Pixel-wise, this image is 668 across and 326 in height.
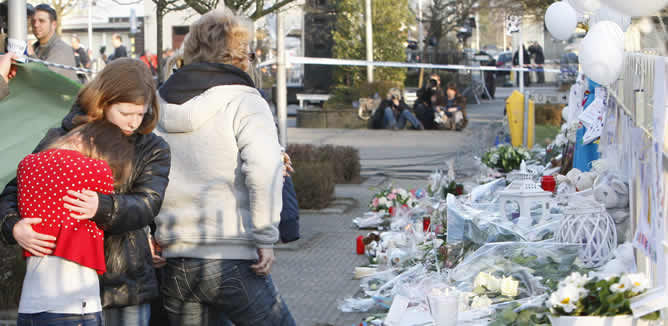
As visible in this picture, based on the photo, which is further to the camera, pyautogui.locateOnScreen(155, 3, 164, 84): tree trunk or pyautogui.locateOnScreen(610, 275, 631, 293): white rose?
pyautogui.locateOnScreen(155, 3, 164, 84): tree trunk

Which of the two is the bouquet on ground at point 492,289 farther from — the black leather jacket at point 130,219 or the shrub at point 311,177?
the shrub at point 311,177

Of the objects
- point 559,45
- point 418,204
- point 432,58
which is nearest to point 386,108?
point 432,58

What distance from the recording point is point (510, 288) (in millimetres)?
4219

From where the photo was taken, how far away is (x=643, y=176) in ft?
11.5

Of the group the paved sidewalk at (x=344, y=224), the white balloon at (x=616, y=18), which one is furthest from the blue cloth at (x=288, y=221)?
the white balloon at (x=616, y=18)

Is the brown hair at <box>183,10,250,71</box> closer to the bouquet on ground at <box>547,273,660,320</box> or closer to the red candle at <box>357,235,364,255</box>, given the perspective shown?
the bouquet on ground at <box>547,273,660,320</box>

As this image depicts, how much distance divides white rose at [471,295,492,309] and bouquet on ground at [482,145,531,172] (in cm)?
565

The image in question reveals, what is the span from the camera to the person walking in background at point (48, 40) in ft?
22.9

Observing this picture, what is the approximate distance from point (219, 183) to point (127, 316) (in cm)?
61

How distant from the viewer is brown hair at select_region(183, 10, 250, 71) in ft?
11.7

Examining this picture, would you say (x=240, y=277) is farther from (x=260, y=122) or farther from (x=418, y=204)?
(x=418, y=204)

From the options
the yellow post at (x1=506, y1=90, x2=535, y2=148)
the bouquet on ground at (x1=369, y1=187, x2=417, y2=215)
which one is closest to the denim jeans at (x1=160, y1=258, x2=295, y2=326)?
the bouquet on ground at (x1=369, y1=187, x2=417, y2=215)

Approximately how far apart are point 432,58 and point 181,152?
2671 cm

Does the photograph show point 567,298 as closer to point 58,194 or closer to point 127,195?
point 127,195
